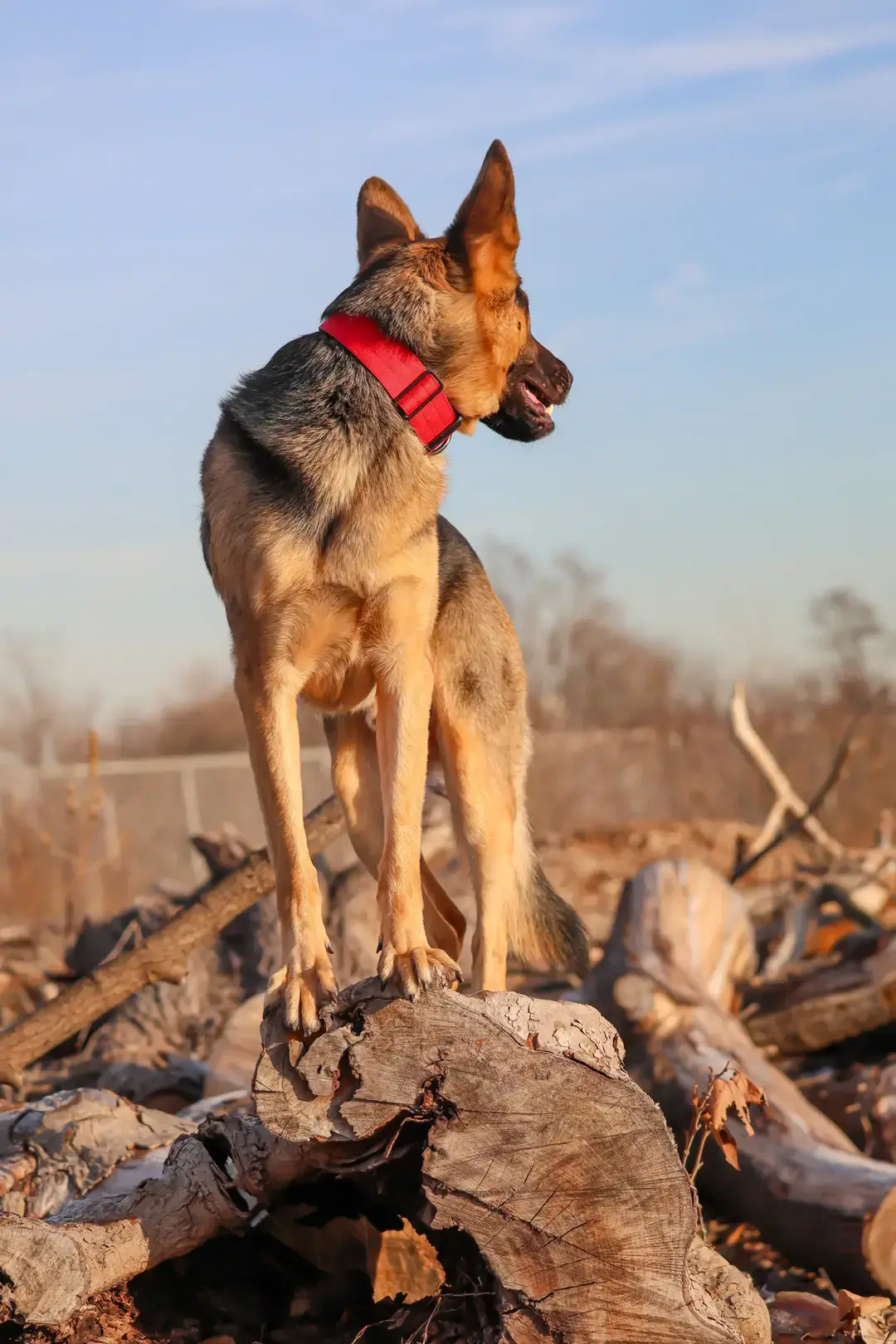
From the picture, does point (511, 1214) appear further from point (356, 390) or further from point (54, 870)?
point (54, 870)

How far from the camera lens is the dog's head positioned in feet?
13.7

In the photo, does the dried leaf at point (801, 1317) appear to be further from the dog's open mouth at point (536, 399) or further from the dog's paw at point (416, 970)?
the dog's open mouth at point (536, 399)

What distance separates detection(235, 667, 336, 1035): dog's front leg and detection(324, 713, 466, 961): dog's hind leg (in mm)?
756

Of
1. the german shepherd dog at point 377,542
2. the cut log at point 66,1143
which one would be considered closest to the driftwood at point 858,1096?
the german shepherd dog at point 377,542

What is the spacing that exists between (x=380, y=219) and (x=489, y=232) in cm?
68

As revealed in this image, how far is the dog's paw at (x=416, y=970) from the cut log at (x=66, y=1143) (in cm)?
147

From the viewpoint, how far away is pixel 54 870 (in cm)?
1527

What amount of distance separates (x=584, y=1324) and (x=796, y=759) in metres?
19.5

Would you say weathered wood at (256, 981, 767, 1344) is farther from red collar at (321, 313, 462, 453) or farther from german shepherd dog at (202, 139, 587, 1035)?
red collar at (321, 313, 462, 453)

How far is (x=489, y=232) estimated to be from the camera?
4195mm

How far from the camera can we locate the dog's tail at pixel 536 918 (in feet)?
16.5

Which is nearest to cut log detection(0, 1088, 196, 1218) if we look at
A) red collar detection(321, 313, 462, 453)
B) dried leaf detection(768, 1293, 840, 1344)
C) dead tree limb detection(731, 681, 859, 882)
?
dried leaf detection(768, 1293, 840, 1344)

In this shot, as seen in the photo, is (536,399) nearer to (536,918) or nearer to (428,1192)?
(536,918)

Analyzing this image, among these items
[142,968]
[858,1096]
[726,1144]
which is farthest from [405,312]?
[858,1096]
